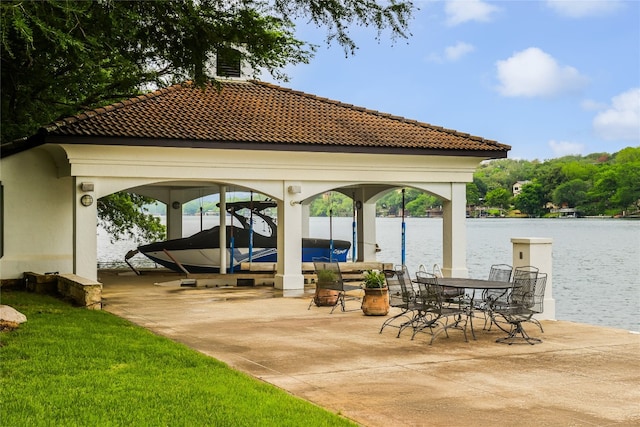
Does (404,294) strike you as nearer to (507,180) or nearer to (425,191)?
(425,191)

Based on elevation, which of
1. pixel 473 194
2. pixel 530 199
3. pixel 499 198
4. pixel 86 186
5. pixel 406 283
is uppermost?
pixel 473 194

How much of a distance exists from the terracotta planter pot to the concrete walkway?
18 centimetres

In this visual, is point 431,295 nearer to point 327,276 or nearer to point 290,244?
point 327,276

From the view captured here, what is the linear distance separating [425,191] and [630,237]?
223 ft

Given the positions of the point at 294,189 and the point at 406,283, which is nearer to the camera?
the point at 406,283

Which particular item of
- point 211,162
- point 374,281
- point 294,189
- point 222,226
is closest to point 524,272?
point 374,281

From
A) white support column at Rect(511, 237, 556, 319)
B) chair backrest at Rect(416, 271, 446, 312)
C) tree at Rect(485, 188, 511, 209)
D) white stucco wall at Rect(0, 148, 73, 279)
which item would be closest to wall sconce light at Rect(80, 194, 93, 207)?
white stucco wall at Rect(0, 148, 73, 279)

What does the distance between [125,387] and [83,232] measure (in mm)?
9884

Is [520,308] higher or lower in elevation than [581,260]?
higher

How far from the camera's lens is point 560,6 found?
80.0 m

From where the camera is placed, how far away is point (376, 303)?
14.9 metres

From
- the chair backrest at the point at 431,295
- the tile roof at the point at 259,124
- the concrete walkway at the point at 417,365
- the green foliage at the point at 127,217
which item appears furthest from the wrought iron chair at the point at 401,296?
the green foliage at the point at 127,217

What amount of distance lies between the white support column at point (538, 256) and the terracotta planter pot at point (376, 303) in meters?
2.61

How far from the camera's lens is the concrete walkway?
7785mm
